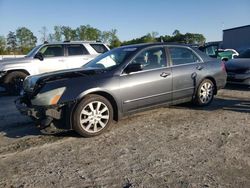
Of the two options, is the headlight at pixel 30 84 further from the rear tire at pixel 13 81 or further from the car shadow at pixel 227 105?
the rear tire at pixel 13 81

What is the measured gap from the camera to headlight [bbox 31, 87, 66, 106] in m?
4.80

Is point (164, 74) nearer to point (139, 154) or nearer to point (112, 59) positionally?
point (112, 59)

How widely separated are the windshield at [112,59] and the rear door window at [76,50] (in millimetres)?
5003

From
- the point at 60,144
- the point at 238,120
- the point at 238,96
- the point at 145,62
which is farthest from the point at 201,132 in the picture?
the point at 238,96

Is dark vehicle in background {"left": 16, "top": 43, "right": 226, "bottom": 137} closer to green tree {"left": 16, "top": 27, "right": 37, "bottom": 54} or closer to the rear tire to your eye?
the rear tire

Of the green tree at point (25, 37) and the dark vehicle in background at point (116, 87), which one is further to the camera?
the green tree at point (25, 37)

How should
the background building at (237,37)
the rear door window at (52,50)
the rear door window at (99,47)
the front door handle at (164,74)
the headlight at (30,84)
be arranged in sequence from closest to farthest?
the headlight at (30,84) → the front door handle at (164,74) → the rear door window at (52,50) → the rear door window at (99,47) → the background building at (237,37)

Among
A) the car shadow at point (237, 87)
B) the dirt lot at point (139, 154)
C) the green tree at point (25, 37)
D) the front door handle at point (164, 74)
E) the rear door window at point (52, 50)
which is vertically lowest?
the dirt lot at point (139, 154)

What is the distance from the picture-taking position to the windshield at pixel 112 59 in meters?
5.74

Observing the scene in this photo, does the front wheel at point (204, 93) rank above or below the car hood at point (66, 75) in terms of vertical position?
below

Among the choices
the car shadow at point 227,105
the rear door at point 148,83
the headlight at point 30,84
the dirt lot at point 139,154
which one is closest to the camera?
the dirt lot at point 139,154

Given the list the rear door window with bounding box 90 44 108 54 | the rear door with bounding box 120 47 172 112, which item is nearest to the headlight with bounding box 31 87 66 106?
the rear door with bounding box 120 47 172 112

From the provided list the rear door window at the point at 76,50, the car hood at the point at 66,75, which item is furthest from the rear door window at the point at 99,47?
the car hood at the point at 66,75

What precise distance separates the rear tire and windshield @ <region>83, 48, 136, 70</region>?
187 inches
